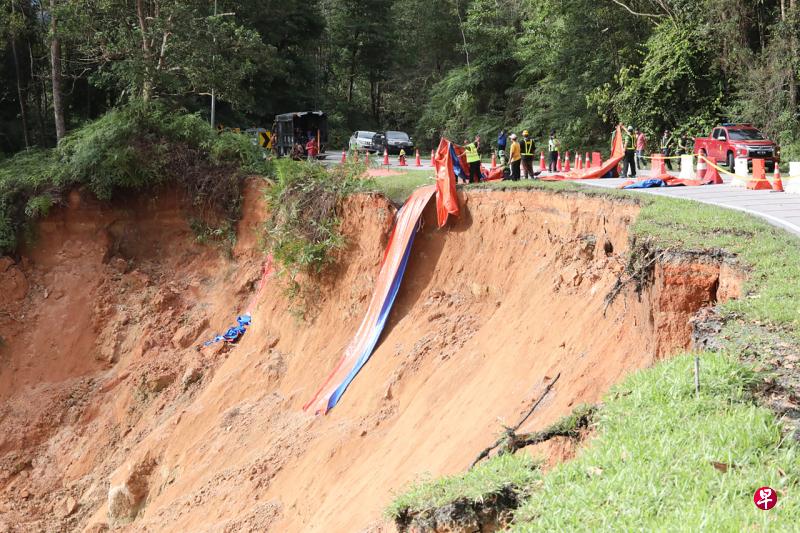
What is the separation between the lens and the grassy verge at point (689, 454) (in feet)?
13.6

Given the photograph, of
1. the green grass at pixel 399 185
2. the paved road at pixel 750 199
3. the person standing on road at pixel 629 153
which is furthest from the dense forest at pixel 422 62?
the paved road at pixel 750 199

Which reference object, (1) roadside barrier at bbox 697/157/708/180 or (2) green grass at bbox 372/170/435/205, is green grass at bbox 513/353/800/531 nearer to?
(2) green grass at bbox 372/170/435/205

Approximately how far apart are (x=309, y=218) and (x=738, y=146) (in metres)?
14.3

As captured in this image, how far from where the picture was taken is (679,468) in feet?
14.9

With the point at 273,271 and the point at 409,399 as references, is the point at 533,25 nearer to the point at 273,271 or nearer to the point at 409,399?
the point at 273,271

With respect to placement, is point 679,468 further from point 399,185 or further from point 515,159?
point 399,185

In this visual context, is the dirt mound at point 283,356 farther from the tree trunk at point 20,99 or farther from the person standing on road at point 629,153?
the tree trunk at point 20,99

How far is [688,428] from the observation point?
5.05 m

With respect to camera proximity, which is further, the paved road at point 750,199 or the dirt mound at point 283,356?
the paved road at point 750,199

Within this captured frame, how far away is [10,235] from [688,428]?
18.5 m

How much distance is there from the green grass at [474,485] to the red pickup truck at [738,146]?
2003 cm

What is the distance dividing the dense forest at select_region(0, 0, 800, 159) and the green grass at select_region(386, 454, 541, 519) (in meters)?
19.5

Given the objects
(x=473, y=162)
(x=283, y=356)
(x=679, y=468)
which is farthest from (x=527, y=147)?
(x=679, y=468)

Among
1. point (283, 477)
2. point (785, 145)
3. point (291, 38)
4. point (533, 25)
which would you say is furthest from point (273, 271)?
point (291, 38)
